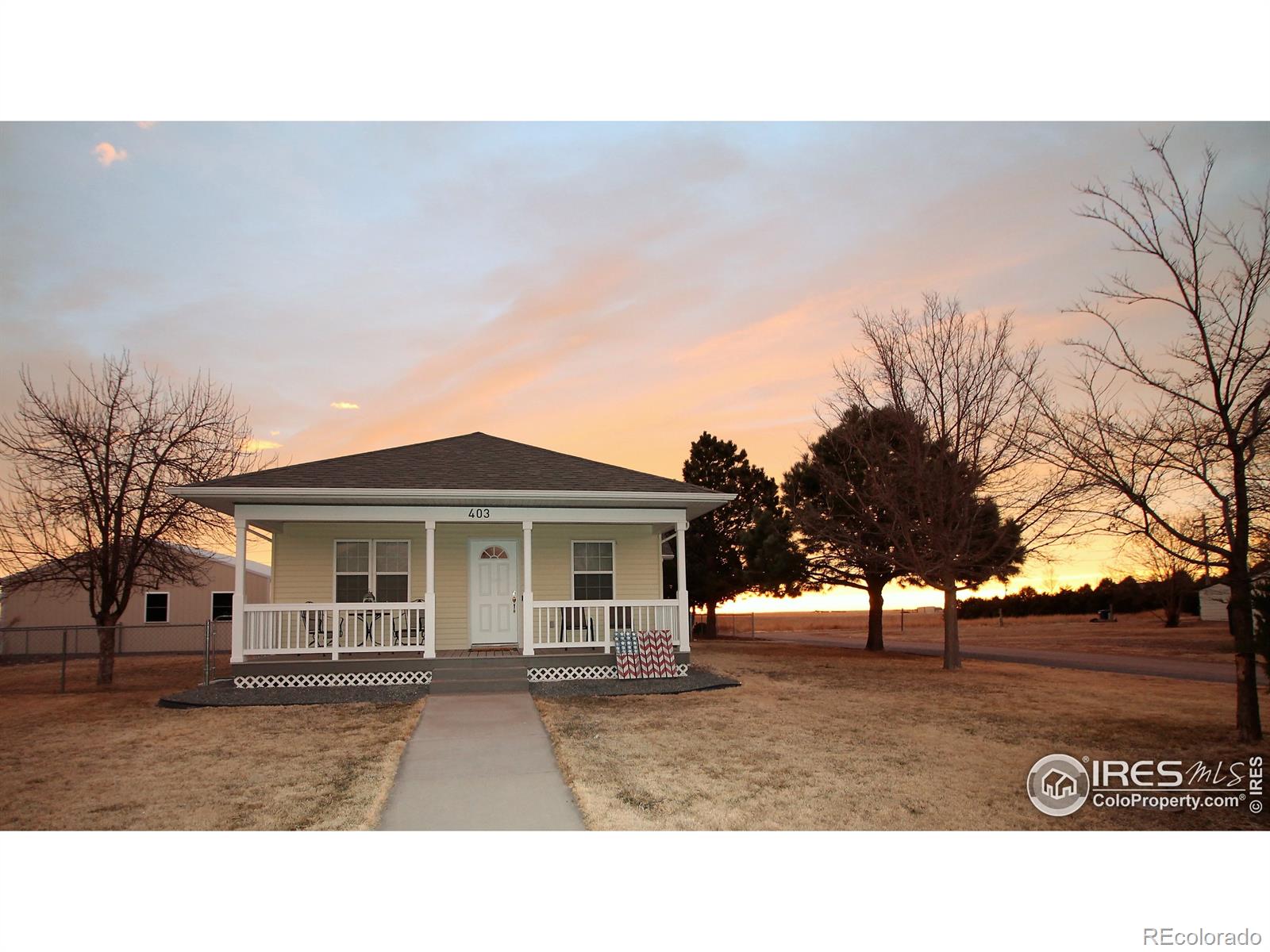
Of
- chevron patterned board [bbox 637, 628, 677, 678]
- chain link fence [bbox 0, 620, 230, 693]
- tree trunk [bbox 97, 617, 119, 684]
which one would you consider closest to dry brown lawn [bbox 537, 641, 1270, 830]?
chevron patterned board [bbox 637, 628, 677, 678]

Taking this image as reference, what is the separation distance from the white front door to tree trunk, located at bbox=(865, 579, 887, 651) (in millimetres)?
Answer: 12583

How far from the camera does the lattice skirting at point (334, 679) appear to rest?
1362 cm

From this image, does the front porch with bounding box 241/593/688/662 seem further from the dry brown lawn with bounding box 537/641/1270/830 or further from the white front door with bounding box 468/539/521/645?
the dry brown lawn with bounding box 537/641/1270/830

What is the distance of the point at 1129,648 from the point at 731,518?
13.6 meters

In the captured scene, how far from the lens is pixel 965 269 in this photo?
14.3 meters

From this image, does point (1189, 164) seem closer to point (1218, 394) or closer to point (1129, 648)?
point (1218, 394)

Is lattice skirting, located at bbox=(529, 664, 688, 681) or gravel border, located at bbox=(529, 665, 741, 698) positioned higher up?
lattice skirting, located at bbox=(529, 664, 688, 681)

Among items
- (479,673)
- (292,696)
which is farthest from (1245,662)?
(292,696)

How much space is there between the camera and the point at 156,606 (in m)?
26.9

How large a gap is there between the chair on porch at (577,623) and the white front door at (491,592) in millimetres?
1116

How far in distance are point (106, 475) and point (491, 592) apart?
819cm

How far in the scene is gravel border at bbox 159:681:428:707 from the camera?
1248 centimetres

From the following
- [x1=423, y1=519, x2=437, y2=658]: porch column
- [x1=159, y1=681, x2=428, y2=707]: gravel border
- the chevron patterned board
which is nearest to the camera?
[x1=159, y1=681, x2=428, y2=707]: gravel border

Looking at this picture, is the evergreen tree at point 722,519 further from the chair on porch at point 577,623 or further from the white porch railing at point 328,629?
the white porch railing at point 328,629
